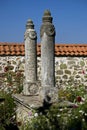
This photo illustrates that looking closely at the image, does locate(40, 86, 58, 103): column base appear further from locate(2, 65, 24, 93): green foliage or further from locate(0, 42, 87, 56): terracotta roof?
locate(0, 42, 87, 56): terracotta roof

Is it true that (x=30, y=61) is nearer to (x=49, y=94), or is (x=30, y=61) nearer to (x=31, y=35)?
(x=31, y=35)

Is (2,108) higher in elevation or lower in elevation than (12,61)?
lower

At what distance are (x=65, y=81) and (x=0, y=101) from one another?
5803 mm

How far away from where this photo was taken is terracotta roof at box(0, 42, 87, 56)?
14.3 meters

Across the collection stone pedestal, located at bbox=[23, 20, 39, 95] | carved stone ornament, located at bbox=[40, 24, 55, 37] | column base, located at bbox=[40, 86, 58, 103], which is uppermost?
carved stone ornament, located at bbox=[40, 24, 55, 37]

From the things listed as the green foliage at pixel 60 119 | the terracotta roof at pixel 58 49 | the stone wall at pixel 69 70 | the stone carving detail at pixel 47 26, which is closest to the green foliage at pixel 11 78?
the stone wall at pixel 69 70

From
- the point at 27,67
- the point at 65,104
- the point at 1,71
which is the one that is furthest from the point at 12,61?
the point at 65,104

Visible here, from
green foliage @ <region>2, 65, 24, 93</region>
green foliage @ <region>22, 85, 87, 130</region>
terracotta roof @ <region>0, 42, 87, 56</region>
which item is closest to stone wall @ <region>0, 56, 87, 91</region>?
terracotta roof @ <region>0, 42, 87, 56</region>

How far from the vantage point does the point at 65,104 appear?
7.20 meters

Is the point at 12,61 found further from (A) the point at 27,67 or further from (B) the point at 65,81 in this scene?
(A) the point at 27,67

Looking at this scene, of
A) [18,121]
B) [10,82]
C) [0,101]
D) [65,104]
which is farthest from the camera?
[10,82]

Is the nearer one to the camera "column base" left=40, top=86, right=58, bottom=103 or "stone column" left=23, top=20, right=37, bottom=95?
"column base" left=40, top=86, right=58, bottom=103

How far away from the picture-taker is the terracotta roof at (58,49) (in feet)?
46.9

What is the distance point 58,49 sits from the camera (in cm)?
1500
